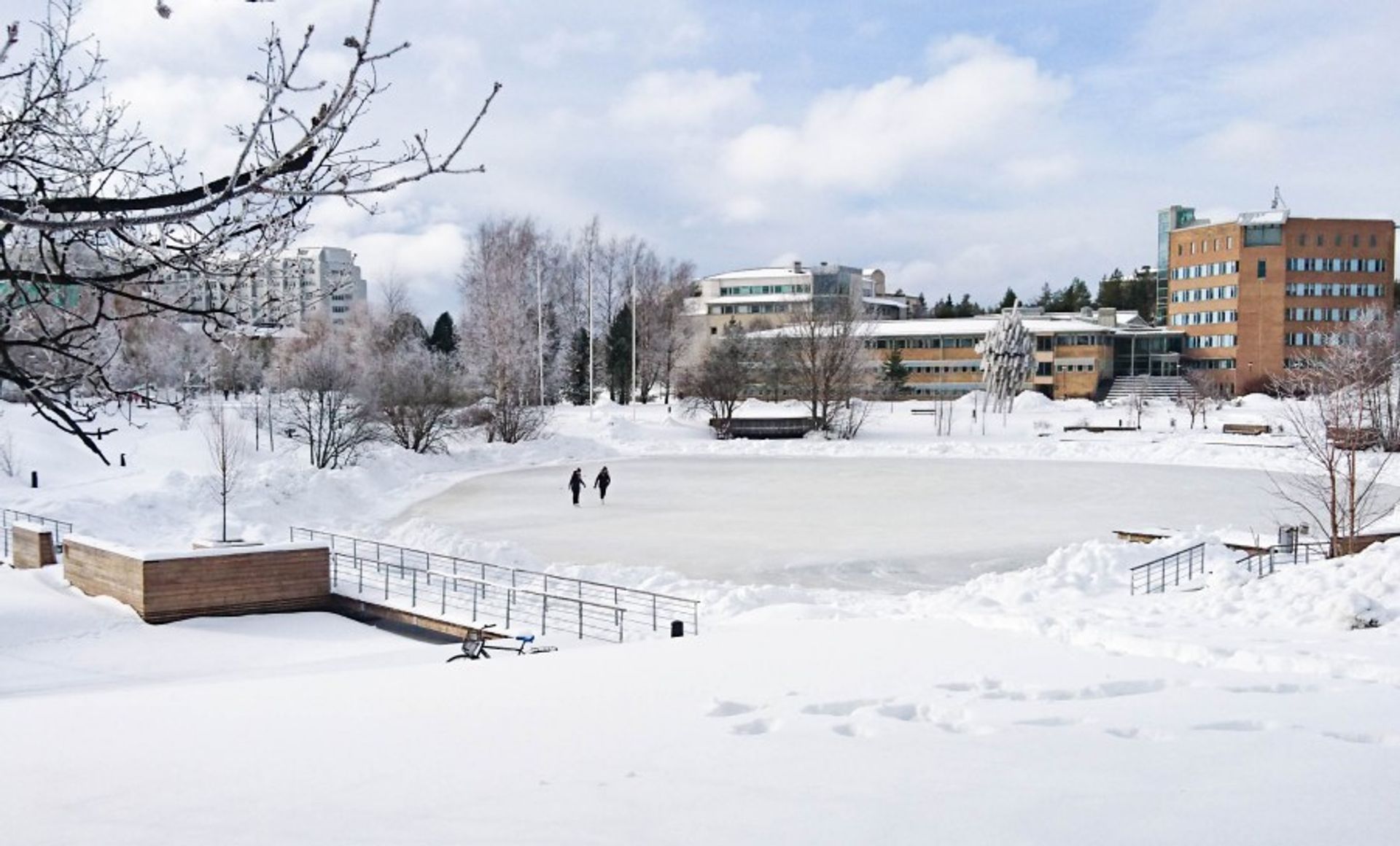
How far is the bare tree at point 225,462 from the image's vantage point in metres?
26.9

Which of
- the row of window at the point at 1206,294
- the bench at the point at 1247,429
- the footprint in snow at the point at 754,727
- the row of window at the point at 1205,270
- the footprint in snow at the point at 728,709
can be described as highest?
Result: the row of window at the point at 1205,270

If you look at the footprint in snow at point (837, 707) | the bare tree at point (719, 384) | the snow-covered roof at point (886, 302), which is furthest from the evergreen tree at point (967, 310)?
the footprint in snow at point (837, 707)

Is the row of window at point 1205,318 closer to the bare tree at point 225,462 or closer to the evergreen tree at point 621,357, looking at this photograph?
the evergreen tree at point 621,357

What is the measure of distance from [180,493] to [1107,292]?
114 metres

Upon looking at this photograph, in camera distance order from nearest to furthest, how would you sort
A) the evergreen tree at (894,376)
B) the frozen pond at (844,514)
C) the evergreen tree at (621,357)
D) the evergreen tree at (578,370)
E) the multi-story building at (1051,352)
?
the frozen pond at (844,514) < the evergreen tree at (621,357) < the evergreen tree at (578,370) < the evergreen tree at (894,376) < the multi-story building at (1051,352)

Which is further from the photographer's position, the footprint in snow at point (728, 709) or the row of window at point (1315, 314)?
the row of window at point (1315, 314)

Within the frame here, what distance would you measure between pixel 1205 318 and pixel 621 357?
145 feet

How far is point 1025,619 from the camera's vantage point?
1132 centimetres

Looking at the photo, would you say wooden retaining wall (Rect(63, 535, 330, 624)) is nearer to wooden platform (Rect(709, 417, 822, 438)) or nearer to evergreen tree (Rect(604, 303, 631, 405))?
wooden platform (Rect(709, 417, 822, 438))

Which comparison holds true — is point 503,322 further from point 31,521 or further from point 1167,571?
point 1167,571

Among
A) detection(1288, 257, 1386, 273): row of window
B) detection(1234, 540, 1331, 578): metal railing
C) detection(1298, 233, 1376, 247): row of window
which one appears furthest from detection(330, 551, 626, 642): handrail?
detection(1298, 233, 1376, 247): row of window

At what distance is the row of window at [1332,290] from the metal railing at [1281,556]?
221 feet

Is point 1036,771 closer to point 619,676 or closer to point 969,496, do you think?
point 619,676

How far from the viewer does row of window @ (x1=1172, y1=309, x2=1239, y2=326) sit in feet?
273
